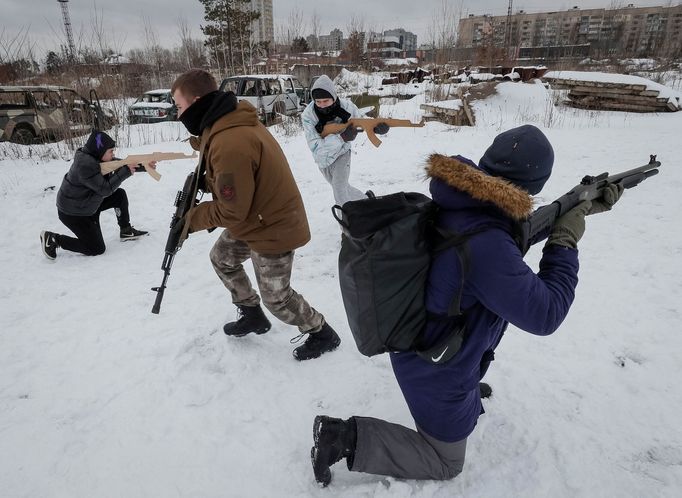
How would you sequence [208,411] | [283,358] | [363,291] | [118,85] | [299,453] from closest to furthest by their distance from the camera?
1. [363,291]
2. [299,453]
3. [208,411]
4. [283,358]
5. [118,85]

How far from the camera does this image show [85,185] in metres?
3.84

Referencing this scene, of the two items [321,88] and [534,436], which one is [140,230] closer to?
[321,88]

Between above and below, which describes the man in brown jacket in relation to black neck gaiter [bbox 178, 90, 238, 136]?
below

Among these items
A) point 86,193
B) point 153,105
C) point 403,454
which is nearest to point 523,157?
point 403,454

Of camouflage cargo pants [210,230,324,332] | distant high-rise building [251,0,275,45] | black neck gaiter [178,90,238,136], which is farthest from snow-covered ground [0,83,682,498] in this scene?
distant high-rise building [251,0,275,45]

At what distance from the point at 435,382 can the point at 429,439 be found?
0.29m

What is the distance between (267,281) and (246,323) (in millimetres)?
545

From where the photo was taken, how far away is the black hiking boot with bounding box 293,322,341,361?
2514mm

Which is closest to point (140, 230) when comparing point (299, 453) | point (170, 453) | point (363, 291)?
point (170, 453)

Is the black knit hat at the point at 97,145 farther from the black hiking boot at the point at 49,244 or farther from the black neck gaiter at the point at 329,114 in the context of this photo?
the black neck gaiter at the point at 329,114

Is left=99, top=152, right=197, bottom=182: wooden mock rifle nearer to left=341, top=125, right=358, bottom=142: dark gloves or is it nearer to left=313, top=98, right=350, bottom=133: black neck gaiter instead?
left=313, top=98, right=350, bottom=133: black neck gaiter

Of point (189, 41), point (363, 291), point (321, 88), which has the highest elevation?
point (189, 41)

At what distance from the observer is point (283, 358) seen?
256 centimetres

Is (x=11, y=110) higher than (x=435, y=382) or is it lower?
higher
